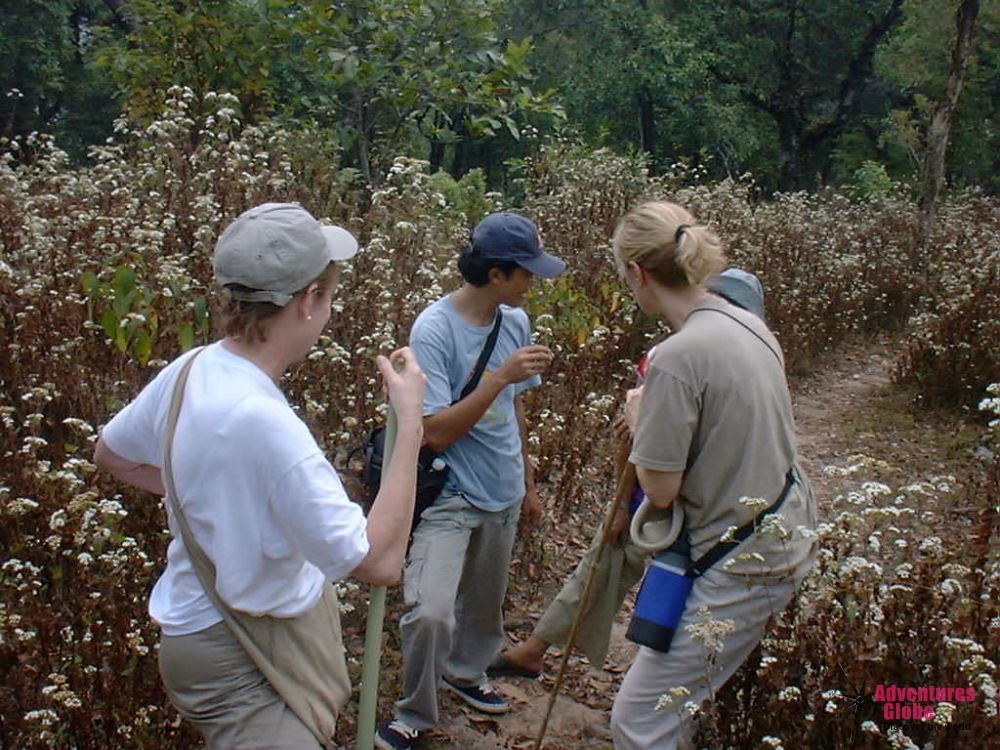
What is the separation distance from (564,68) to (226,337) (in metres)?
32.1

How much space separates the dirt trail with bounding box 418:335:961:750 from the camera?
411cm

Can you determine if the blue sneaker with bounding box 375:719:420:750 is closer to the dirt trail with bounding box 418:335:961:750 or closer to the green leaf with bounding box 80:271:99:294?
the dirt trail with bounding box 418:335:961:750

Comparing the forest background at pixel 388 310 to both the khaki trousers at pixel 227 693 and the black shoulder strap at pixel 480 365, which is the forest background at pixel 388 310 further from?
the black shoulder strap at pixel 480 365

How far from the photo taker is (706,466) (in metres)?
2.82

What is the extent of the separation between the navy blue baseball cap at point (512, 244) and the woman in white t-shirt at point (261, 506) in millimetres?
1354

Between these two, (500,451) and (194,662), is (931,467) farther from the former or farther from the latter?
(194,662)

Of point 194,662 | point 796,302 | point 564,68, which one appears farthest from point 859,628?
point 564,68

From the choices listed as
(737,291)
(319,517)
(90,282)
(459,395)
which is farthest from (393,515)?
(90,282)

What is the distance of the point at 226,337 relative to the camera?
2.13 m

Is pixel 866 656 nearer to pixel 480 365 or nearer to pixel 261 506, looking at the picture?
pixel 480 365

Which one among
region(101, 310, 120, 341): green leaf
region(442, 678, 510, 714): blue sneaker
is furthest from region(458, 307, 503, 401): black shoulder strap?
region(101, 310, 120, 341): green leaf

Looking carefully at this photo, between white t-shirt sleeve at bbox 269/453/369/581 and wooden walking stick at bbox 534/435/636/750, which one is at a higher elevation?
white t-shirt sleeve at bbox 269/453/369/581

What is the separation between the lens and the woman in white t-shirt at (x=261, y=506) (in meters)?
1.94

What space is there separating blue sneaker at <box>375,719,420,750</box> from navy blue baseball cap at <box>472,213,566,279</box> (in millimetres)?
1783
